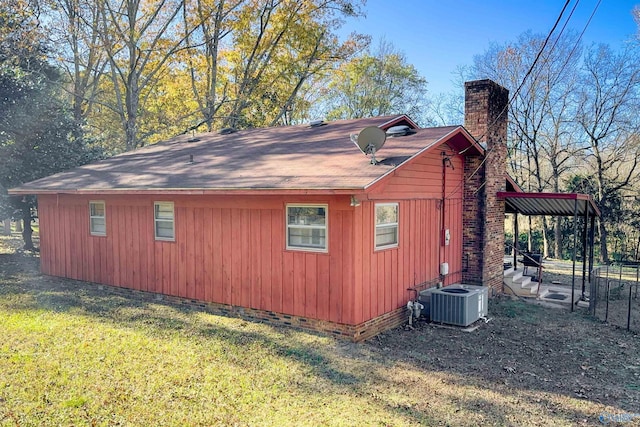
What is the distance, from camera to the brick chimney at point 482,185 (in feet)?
35.8

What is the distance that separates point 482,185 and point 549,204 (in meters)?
2.62

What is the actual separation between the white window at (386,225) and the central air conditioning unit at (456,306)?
136 centimetres

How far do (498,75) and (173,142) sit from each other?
61.3 feet

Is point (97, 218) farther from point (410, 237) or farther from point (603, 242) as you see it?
point (603, 242)

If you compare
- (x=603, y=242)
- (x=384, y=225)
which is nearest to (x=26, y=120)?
(x=384, y=225)

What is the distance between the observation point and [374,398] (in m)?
5.15

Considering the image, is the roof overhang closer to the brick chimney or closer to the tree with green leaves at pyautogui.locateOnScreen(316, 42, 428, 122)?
the brick chimney

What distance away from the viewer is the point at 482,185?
10.9 meters

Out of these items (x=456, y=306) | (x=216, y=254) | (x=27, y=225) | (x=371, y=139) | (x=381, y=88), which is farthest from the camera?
(x=381, y=88)

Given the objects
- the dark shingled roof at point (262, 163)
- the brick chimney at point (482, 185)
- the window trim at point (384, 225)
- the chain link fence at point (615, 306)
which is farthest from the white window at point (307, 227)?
the chain link fence at point (615, 306)

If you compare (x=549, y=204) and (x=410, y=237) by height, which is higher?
(x=549, y=204)

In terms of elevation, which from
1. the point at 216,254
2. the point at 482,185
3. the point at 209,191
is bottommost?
the point at 216,254

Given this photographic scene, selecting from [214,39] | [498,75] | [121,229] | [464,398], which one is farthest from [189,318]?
[498,75]

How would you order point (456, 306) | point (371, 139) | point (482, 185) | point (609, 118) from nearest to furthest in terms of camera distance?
1. point (371, 139)
2. point (456, 306)
3. point (482, 185)
4. point (609, 118)
